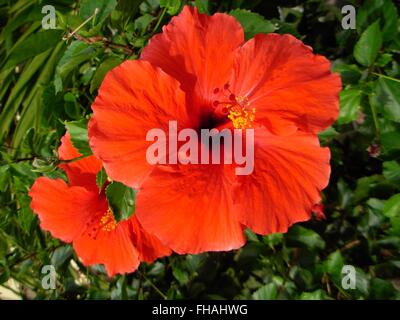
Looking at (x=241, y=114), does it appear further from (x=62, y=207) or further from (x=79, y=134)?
(x=62, y=207)

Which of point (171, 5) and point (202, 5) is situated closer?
Answer: point (171, 5)

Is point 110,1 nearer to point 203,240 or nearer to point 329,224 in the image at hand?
point 203,240

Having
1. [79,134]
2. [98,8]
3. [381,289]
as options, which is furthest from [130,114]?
[381,289]

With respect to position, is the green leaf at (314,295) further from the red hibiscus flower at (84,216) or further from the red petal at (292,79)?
the red petal at (292,79)

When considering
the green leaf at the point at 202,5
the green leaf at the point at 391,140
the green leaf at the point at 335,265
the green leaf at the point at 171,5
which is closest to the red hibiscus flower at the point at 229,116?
the green leaf at the point at 171,5

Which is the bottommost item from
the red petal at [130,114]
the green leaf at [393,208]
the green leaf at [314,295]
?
the green leaf at [314,295]
